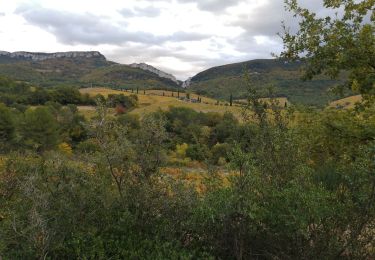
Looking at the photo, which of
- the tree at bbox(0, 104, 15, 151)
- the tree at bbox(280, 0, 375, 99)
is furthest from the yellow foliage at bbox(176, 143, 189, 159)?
the tree at bbox(280, 0, 375, 99)

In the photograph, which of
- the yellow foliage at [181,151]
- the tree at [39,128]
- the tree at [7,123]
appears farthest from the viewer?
the tree at [39,128]

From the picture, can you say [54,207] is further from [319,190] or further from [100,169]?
[319,190]

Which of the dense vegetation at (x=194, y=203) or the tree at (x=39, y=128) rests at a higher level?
the dense vegetation at (x=194, y=203)

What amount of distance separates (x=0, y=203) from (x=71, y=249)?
400 cm

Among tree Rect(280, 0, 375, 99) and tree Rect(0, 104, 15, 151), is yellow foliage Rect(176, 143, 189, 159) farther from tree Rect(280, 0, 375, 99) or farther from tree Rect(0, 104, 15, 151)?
tree Rect(280, 0, 375, 99)

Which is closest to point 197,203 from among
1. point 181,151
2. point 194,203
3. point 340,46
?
point 194,203

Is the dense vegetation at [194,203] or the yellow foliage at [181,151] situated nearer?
→ the dense vegetation at [194,203]

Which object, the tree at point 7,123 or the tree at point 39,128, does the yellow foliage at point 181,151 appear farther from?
the tree at point 7,123

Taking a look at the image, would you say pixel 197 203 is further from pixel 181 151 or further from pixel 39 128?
pixel 39 128

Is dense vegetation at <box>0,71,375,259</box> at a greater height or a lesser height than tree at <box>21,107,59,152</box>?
greater

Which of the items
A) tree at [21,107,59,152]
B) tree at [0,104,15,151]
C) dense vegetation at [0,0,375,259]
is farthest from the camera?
tree at [21,107,59,152]

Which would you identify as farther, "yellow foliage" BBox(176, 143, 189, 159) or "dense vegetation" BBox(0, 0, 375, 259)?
"yellow foliage" BBox(176, 143, 189, 159)

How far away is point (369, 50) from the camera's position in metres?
14.7

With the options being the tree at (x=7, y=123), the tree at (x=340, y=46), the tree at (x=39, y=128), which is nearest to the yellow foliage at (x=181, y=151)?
the tree at (x=39, y=128)
